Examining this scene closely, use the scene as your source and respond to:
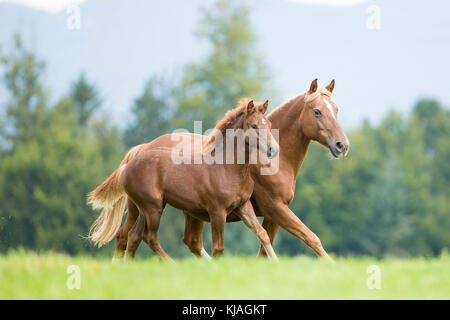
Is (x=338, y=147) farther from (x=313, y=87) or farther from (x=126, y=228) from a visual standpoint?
(x=126, y=228)

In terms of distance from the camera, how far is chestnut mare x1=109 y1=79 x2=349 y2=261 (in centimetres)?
779

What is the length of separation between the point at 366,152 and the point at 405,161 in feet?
12.6

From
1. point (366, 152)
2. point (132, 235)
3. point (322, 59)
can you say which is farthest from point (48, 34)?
point (132, 235)

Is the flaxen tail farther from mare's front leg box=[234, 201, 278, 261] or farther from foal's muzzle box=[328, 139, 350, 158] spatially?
foal's muzzle box=[328, 139, 350, 158]

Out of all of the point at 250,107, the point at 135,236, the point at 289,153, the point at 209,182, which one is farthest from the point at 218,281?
the point at 289,153

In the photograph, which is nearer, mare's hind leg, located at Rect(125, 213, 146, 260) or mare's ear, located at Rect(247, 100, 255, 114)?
mare's ear, located at Rect(247, 100, 255, 114)

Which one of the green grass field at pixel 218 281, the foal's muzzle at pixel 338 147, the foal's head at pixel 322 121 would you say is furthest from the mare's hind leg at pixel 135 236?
the foal's muzzle at pixel 338 147

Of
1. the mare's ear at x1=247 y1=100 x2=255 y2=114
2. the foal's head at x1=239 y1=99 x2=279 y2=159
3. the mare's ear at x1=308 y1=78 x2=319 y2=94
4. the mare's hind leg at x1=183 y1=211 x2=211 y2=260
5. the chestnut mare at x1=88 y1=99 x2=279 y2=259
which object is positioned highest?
the mare's ear at x1=308 y1=78 x2=319 y2=94

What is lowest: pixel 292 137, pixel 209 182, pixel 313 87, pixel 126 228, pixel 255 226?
pixel 126 228

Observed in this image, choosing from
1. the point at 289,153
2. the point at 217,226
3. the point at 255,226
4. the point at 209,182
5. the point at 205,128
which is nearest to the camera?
the point at 217,226

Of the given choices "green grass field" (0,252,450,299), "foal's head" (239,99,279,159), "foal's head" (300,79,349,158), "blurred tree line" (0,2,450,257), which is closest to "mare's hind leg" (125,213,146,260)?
"green grass field" (0,252,450,299)

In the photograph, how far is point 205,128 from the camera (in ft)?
106

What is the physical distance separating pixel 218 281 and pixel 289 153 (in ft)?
11.2

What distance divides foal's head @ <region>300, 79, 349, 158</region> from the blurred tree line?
17159mm
